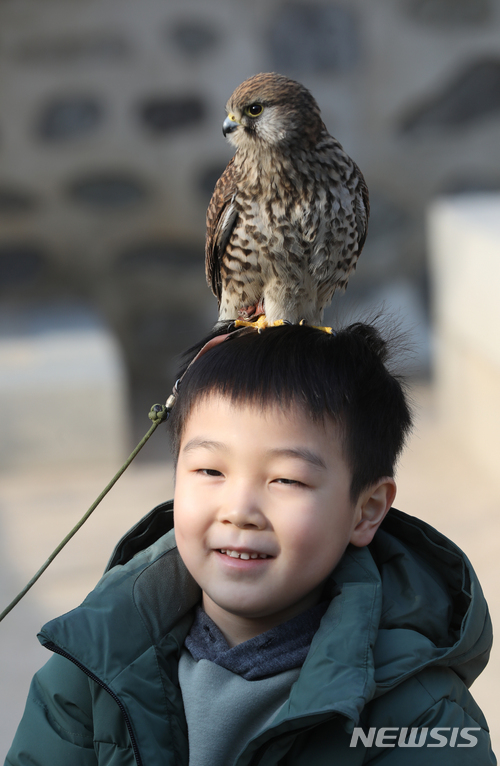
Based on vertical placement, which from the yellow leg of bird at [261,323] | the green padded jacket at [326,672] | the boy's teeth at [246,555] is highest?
the yellow leg of bird at [261,323]

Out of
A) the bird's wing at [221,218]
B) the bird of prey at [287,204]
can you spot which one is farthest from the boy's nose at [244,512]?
the bird's wing at [221,218]

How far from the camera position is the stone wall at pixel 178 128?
363 cm

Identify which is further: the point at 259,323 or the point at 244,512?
the point at 259,323

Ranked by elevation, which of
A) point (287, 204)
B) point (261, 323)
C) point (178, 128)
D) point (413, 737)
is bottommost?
point (413, 737)

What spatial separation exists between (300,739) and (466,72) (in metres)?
3.64

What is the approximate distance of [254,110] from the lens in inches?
42.8

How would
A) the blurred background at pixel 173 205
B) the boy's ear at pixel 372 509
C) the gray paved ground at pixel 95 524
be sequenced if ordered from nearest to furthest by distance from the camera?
1. the boy's ear at pixel 372 509
2. the gray paved ground at pixel 95 524
3. the blurred background at pixel 173 205

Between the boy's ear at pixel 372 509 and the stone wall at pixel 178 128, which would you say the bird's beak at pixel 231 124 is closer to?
the boy's ear at pixel 372 509

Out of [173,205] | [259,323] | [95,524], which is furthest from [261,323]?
[173,205]

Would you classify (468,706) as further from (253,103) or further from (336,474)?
(253,103)

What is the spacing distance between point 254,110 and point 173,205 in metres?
2.87

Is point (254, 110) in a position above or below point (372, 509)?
above

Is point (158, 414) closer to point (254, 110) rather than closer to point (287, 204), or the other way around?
point (287, 204)

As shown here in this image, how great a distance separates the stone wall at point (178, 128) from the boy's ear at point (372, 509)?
9.12 ft
